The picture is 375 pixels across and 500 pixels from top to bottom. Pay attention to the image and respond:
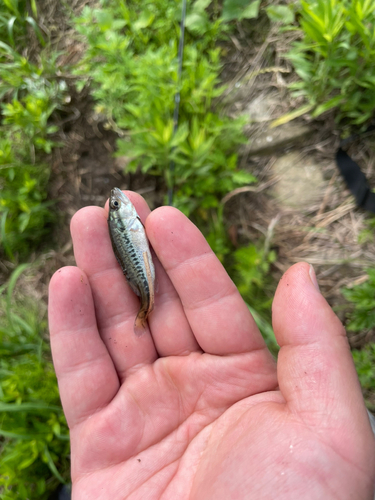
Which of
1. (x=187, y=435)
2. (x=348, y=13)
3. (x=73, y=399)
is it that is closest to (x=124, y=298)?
(x=73, y=399)

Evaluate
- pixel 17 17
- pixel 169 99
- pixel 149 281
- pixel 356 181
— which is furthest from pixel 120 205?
pixel 17 17

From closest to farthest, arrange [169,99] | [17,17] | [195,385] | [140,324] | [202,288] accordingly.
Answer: [195,385] < [202,288] < [140,324] < [169,99] < [17,17]

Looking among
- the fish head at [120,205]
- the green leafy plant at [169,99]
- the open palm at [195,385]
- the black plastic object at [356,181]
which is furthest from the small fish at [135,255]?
the black plastic object at [356,181]

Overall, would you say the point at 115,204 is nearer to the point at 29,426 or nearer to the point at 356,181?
the point at 29,426

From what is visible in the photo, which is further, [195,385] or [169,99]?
[169,99]

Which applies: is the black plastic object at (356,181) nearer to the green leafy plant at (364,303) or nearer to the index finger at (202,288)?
the green leafy plant at (364,303)
